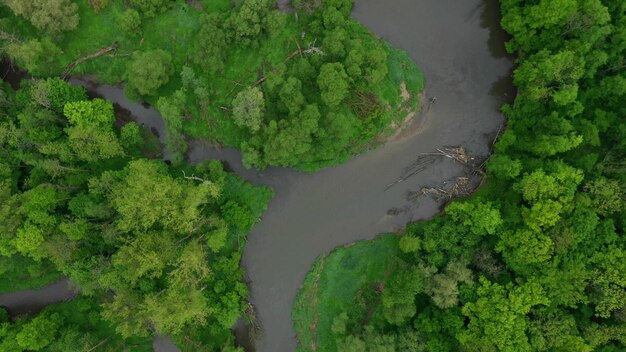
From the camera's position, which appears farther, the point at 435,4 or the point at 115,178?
the point at 435,4

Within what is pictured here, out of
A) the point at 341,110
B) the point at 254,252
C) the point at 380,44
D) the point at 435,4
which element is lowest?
the point at 254,252

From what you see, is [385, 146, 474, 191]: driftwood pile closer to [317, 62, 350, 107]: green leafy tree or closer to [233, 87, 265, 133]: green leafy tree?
[317, 62, 350, 107]: green leafy tree

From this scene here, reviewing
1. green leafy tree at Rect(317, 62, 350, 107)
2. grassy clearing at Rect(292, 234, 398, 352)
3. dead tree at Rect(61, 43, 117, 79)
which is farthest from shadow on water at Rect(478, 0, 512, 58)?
dead tree at Rect(61, 43, 117, 79)

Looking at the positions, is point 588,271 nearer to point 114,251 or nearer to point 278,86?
point 278,86

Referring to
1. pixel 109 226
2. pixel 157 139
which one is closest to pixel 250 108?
pixel 157 139

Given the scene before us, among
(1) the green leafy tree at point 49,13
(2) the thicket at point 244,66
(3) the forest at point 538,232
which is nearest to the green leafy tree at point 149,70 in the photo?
(2) the thicket at point 244,66

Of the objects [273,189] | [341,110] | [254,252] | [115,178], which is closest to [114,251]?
[115,178]

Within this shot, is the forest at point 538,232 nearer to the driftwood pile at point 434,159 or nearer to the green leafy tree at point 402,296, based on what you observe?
the green leafy tree at point 402,296
